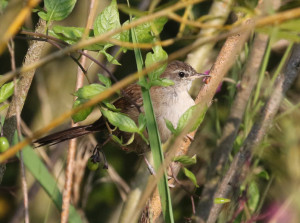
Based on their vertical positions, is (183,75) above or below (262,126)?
below

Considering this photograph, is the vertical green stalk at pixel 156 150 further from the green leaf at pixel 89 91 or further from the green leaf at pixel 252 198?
the green leaf at pixel 252 198

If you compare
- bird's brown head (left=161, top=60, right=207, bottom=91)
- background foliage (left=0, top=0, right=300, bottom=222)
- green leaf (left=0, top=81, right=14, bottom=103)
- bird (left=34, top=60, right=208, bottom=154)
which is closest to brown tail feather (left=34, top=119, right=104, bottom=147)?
bird (left=34, top=60, right=208, bottom=154)

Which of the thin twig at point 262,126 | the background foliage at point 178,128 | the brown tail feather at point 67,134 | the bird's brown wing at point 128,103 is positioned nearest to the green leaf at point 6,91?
the background foliage at point 178,128

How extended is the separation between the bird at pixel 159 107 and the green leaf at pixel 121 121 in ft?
4.52

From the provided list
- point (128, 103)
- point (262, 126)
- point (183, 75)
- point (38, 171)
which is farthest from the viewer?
point (183, 75)

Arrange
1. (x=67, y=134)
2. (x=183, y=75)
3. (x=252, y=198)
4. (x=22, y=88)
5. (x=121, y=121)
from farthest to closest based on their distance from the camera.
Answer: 1. (x=183, y=75)
2. (x=67, y=134)
3. (x=252, y=198)
4. (x=22, y=88)
5. (x=121, y=121)

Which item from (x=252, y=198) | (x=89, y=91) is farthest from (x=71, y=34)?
(x=252, y=198)

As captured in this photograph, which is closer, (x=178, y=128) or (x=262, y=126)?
(x=178, y=128)

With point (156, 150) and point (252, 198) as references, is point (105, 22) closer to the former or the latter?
point (156, 150)

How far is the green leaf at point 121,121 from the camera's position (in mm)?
1590

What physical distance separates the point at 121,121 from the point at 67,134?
1.55 meters

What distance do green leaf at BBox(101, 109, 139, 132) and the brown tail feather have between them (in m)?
1.23

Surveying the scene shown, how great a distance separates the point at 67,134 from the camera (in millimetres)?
3100

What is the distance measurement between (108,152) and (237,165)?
218 cm
